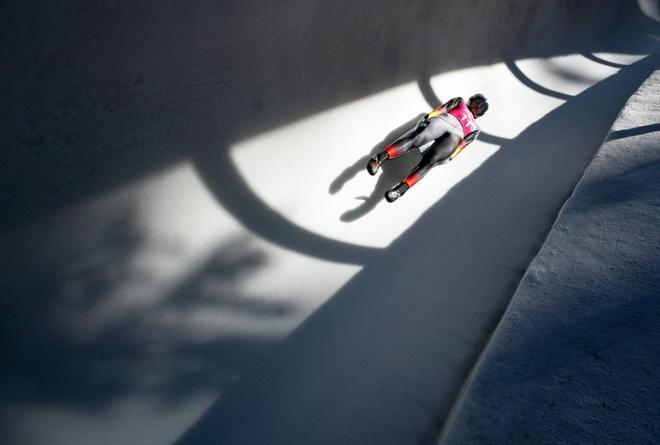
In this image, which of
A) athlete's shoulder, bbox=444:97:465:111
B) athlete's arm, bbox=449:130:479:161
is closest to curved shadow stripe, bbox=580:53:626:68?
athlete's shoulder, bbox=444:97:465:111

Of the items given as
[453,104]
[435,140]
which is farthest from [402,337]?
[453,104]

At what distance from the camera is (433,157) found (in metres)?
3.12

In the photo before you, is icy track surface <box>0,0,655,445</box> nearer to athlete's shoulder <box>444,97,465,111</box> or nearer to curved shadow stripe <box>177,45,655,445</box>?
curved shadow stripe <box>177,45,655,445</box>

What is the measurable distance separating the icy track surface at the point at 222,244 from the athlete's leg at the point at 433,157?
208 millimetres

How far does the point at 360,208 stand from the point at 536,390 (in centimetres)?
168

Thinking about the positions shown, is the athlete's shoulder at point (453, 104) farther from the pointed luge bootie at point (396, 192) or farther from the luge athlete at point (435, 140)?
the pointed luge bootie at point (396, 192)

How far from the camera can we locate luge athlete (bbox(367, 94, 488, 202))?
2.96 metres

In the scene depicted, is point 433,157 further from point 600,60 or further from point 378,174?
point 600,60

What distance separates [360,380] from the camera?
7.00 ft

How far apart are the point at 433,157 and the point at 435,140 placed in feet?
0.65

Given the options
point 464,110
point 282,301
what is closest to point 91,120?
point 282,301

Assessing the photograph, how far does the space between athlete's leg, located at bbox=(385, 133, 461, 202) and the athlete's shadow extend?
189 millimetres

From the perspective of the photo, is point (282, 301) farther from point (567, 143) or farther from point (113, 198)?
point (567, 143)

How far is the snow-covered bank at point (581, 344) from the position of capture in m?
1.55
